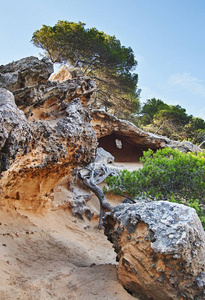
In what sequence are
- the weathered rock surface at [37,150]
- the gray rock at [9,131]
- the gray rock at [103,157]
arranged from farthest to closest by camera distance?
the gray rock at [103,157] < the weathered rock surface at [37,150] < the gray rock at [9,131]

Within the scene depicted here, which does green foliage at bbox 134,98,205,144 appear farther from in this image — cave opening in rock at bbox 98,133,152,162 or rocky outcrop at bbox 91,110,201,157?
rocky outcrop at bbox 91,110,201,157

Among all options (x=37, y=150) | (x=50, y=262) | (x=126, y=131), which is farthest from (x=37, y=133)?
(x=126, y=131)

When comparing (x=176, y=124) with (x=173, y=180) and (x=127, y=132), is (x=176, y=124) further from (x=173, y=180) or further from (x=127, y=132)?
(x=173, y=180)

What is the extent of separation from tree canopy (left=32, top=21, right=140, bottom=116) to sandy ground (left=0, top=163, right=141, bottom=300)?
49.5 ft

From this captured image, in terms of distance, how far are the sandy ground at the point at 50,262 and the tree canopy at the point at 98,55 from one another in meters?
15.1

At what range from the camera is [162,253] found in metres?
3.93

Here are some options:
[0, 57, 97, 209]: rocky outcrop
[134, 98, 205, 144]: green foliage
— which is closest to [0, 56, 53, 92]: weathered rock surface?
[0, 57, 97, 209]: rocky outcrop

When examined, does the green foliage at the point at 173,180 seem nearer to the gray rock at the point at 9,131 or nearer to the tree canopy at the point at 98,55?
the gray rock at the point at 9,131

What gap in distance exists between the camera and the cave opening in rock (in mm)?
23570

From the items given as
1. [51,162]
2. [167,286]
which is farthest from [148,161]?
[167,286]

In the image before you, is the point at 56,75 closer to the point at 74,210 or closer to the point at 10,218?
the point at 74,210

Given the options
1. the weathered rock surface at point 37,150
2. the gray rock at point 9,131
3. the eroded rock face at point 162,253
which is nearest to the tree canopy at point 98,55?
the weathered rock surface at point 37,150

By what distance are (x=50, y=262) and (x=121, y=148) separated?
63.2 feet

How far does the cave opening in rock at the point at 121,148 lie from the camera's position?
2357 cm
